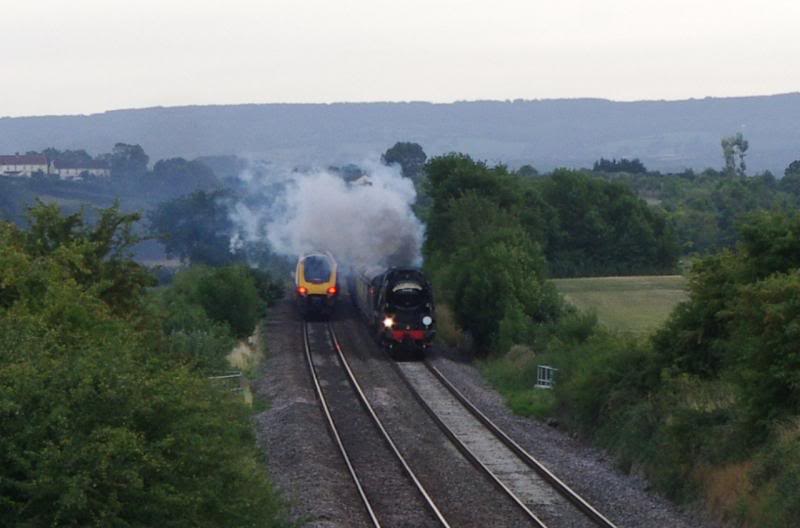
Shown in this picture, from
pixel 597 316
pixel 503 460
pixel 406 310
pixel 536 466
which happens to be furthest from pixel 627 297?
pixel 536 466

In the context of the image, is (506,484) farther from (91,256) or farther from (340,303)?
(340,303)

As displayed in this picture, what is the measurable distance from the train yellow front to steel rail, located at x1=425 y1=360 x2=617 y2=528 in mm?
17396

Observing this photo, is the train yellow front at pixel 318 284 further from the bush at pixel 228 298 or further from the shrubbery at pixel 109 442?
the shrubbery at pixel 109 442

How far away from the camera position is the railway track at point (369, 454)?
2247 cm

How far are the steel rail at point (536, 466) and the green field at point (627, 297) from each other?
59.2ft

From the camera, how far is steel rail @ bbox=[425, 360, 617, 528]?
72.1ft

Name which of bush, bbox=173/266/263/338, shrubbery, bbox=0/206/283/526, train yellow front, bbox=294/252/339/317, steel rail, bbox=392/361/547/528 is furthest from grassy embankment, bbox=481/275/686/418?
shrubbery, bbox=0/206/283/526

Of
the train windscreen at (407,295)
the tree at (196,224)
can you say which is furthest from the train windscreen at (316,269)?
the tree at (196,224)

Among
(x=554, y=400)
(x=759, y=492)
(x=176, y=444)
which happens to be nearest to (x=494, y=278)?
(x=554, y=400)

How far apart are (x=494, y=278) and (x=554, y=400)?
1420cm

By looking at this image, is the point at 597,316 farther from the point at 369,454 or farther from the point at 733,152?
the point at 733,152

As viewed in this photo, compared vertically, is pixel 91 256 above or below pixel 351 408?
above

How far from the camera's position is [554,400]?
33.8 m

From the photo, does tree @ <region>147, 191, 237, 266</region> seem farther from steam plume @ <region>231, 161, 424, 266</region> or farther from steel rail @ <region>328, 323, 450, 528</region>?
steel rail @ <region>328, 323, 450, 528</region>
